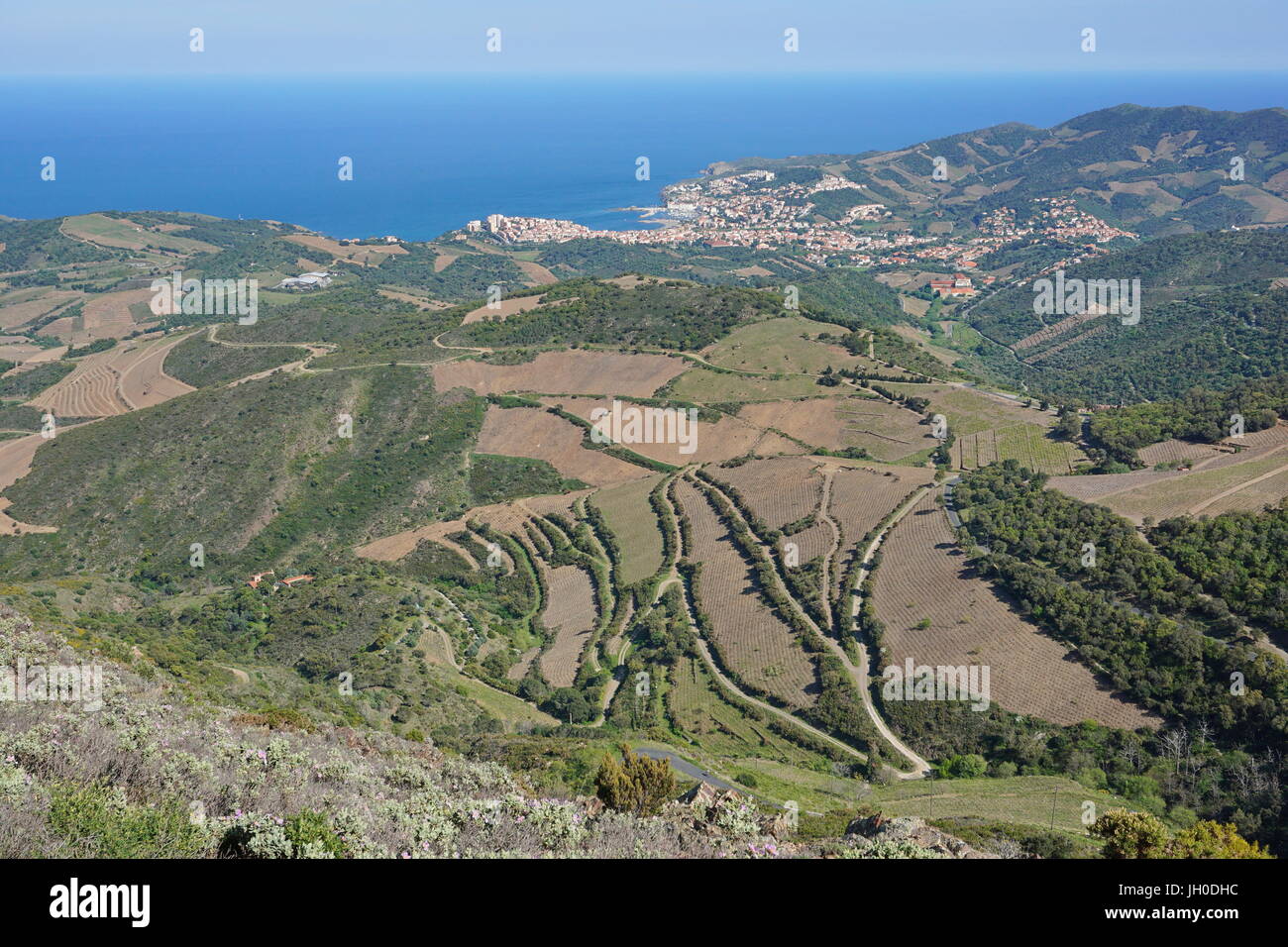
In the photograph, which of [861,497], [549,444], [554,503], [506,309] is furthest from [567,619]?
[506,309]

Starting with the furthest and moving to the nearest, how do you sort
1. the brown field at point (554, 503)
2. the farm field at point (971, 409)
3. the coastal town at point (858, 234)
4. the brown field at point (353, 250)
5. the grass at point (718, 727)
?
the coastal town at point (858, 234) < the brown field at point (353, 250) < the brown field at point (554, 503) < the farm field at point (971, 409) < the grass at point (718, 727)

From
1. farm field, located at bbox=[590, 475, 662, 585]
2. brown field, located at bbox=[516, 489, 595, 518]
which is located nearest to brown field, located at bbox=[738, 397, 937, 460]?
farm field, located at bbox=[590, 475, 662, 585]

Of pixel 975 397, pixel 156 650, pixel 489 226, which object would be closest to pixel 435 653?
pixel 156 650

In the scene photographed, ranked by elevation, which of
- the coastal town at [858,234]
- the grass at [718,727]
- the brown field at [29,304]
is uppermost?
the coastal town at [858,234]

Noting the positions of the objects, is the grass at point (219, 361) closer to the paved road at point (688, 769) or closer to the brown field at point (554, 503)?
the brown field at point (554, 503)

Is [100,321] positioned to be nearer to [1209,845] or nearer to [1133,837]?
[1133,837]

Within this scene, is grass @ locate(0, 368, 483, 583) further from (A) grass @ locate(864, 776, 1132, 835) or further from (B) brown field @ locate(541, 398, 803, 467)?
(A) grass @ locate(864, 776, 1132, 835)

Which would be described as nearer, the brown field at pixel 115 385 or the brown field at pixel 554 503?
the brown field at pixel 554 503

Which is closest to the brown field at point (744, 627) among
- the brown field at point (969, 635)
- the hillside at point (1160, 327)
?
the brown field at point (969, 635)
